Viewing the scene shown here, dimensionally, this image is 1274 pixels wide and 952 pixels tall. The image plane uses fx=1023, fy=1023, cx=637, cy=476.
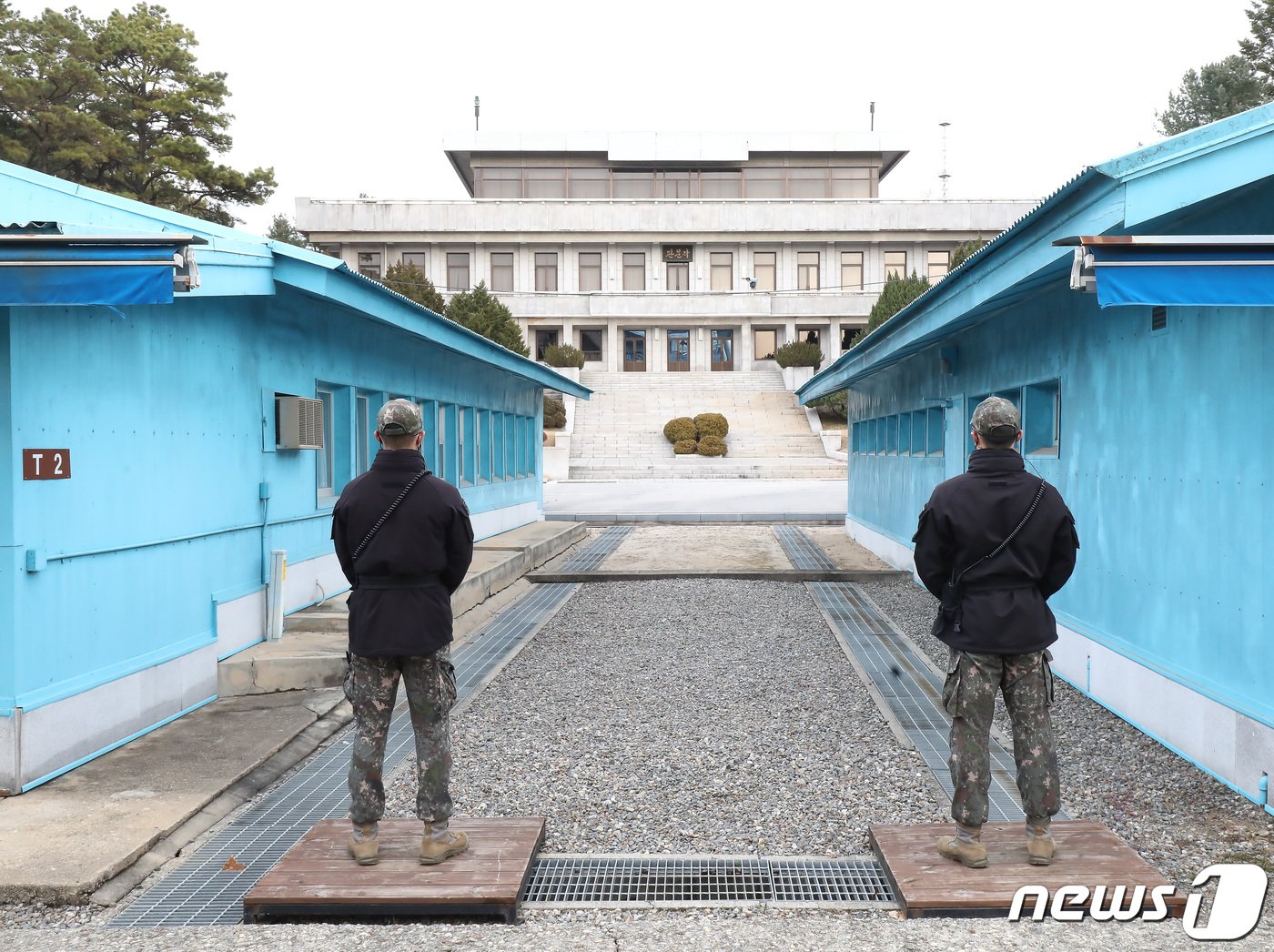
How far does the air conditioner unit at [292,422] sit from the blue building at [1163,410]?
5739 mm

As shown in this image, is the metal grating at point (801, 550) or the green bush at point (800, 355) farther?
the green bush at point (800, 355)

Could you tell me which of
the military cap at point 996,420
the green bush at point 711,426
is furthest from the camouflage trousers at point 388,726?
the green bush at point 711,426

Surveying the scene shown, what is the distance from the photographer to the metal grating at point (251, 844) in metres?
4.11

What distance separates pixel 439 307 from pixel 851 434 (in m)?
26.0

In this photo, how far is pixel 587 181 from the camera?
61500mm

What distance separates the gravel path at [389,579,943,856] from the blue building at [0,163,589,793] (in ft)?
6.42

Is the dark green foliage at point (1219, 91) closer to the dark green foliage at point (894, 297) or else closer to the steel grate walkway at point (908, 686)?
the dark green foliage at point (894, 297)

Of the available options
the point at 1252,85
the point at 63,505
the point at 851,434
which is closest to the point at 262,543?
the point at 63,505

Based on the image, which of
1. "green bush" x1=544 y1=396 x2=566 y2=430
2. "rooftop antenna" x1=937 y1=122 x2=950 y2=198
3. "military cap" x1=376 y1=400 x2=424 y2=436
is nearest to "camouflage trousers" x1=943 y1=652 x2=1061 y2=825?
"military cap" x1=376 y1=400 x2=424 y2=436

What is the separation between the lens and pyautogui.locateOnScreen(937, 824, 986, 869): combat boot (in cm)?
419

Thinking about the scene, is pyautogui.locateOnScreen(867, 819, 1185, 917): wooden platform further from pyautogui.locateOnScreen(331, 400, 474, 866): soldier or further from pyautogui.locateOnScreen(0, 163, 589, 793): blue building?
pyautogui.locateOnScreen(0, 163, 589, 793): blue building

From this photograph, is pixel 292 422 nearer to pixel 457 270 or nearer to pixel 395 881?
pixel 395 881

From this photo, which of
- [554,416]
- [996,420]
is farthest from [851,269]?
[996,420]

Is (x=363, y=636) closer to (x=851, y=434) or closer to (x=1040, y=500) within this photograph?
(x=1040, y=500)
